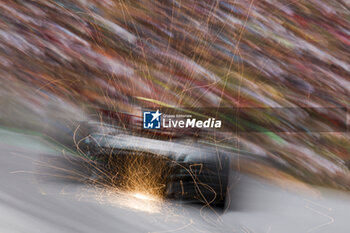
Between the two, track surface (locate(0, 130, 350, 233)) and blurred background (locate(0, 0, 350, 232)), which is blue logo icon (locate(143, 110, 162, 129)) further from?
track surface (locate(0, 130, 350, 233))

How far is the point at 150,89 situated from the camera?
1.06 m

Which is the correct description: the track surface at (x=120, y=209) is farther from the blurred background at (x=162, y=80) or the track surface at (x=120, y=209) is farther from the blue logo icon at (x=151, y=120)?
the blue logo icon at (x=151, y=120)

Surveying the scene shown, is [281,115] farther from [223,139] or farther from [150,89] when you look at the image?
[150,89]

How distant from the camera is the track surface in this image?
1.01 metres

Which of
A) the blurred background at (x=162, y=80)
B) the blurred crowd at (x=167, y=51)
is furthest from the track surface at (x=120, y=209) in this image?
the blurred crowd at (x=167, y=51)

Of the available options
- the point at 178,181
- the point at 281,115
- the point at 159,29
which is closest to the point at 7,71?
the point at 159,29

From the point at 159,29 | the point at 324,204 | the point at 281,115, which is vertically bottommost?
the point at 324,204

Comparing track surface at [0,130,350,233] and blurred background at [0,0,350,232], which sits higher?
blurred background at [0,0,350,232]

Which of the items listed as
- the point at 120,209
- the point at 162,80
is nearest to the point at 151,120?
the point at 162,80

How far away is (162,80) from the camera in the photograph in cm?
106

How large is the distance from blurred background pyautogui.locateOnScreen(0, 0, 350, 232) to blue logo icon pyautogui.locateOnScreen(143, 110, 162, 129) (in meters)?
0.02

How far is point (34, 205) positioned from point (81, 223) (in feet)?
0.47

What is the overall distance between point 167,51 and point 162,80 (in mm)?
84

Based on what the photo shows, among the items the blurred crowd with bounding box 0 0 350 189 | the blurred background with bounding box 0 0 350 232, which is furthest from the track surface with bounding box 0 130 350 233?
the blurred crowd with bounding box 0 0 350 189
